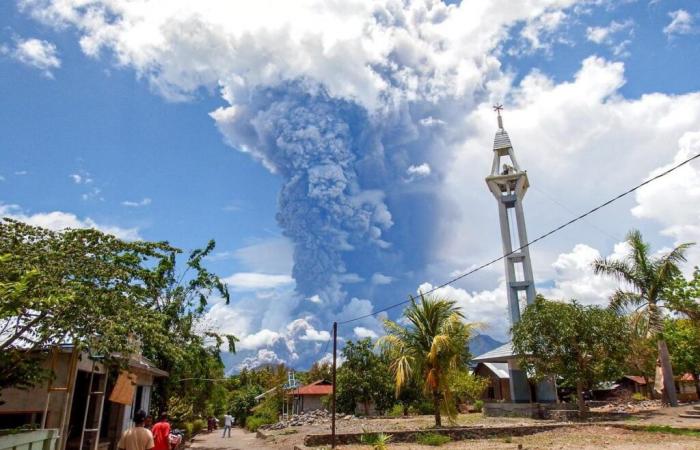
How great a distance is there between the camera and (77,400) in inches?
602

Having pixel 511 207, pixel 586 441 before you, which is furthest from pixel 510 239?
pixel 586 441

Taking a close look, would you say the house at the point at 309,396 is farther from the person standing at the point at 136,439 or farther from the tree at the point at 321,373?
the person standing at the point at 136,439

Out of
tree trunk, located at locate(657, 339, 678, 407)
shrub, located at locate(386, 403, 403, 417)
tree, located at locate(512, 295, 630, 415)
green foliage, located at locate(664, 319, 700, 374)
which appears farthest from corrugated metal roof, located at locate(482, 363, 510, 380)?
tree, located at locate(512, 295, 630, 415)

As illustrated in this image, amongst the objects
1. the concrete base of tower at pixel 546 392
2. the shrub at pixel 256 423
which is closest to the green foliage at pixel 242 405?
the shrub at pixel 256 423

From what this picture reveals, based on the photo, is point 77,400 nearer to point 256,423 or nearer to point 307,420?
point 307,420

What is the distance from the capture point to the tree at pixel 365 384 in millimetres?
35344

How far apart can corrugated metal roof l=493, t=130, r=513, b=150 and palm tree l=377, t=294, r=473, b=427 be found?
24.4 m

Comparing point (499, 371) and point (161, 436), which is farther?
point (499, 371)

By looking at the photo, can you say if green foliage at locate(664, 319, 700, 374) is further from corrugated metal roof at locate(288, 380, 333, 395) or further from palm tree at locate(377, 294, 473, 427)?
corrugated metal roof at locate(288, 380, 333, 395)

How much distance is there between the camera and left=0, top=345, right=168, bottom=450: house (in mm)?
10461

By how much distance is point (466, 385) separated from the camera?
3234cm

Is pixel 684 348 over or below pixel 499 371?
over

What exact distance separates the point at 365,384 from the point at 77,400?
23.3 m

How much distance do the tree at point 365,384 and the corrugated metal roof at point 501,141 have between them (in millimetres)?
20803
